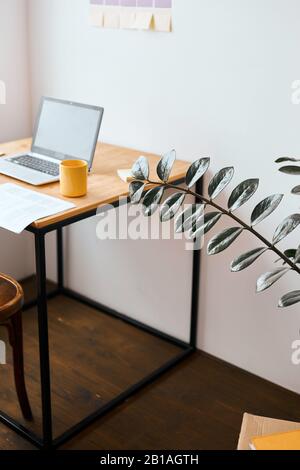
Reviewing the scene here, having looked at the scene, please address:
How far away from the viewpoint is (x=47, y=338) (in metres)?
1.93

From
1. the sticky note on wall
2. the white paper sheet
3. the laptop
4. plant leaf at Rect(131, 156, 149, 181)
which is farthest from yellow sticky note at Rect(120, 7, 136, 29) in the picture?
plant leaf at Rect(131, 156, 149, 181)

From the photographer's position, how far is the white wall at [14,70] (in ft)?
8.88

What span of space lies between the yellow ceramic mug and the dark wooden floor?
77cm

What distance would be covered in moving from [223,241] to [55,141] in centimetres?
111

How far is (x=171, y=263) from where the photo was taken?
8.51 feet

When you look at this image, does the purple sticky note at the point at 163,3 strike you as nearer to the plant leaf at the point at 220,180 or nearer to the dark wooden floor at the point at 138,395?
the plant leaf at the point at 220,180

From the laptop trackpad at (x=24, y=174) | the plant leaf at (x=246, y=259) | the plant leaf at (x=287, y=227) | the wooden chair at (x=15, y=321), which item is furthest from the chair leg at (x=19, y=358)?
the plant leaf at (x=287, y=227)

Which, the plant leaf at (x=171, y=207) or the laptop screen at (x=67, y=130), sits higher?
the laptop screen at (x=67, y=130)

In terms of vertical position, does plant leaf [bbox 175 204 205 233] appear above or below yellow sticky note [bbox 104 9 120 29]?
below

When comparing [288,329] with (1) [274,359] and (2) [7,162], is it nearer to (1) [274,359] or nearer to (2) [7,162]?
(1) [274,359]

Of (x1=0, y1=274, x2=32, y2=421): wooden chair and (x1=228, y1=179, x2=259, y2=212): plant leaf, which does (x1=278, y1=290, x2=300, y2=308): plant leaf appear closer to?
(x1=228, y1=179, x2=259, y2=212): plant leaf

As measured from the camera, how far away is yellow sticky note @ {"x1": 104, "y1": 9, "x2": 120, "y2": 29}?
2.42 metres

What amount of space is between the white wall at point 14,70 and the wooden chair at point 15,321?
973 millimetres

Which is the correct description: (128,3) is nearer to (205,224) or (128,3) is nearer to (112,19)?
(112,19)
